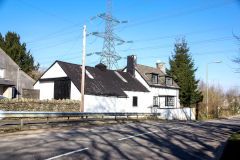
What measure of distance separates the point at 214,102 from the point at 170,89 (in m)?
10.8

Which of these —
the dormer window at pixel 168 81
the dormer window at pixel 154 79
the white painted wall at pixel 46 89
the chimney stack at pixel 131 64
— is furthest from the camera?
the dormer window at pixel 168 81

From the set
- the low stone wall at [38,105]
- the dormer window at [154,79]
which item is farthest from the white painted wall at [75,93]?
the dormer window at [154,79]

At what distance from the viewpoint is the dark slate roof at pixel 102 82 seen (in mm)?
29516

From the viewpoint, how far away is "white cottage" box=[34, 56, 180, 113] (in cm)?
2923

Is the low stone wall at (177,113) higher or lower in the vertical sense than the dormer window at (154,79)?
lower

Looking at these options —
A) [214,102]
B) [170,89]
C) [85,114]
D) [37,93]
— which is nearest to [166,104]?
[170,89]

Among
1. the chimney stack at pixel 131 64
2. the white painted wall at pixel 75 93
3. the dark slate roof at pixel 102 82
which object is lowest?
the white painted wall at pixel 75 93

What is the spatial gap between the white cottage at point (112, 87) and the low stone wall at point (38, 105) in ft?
10.5

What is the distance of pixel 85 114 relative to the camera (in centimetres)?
1892

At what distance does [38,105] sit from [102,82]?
11.9 meters

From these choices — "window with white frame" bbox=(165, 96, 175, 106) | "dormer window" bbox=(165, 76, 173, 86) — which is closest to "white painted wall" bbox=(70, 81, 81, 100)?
"window with white frame" bbox=(165, 96, 175, 106)

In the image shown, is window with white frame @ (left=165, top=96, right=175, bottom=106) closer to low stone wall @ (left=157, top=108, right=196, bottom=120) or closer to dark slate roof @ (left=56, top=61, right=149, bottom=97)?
low stone wall @ (left=157, top=108, right=196, bottom=120)

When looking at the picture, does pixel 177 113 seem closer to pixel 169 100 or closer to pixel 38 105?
pixel 169 100

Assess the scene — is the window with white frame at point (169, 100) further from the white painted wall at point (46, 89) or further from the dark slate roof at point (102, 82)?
the white painted wall at point (46, 89)
